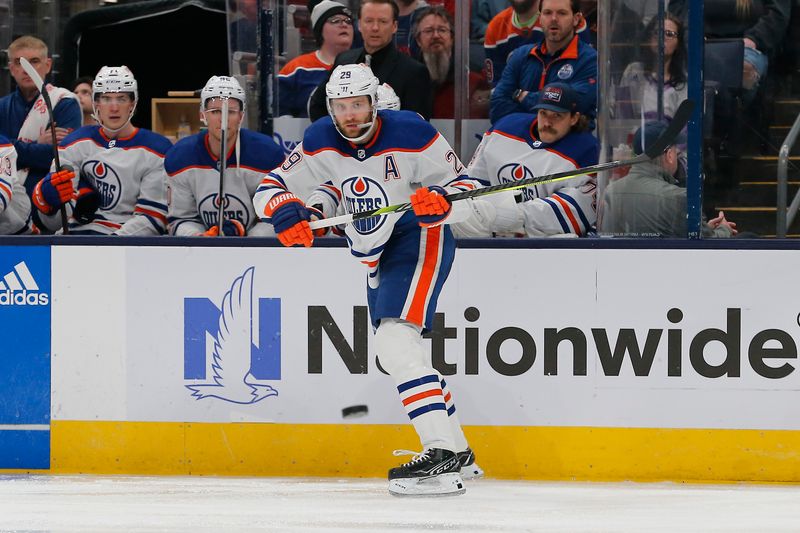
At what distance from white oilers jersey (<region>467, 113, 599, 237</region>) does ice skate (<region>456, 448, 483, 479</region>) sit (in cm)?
80

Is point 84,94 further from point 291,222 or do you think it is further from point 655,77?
point 655,77

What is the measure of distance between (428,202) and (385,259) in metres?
0.30

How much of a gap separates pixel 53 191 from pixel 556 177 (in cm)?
192

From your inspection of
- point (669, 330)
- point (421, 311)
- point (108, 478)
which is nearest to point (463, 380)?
→ point (421, 311)

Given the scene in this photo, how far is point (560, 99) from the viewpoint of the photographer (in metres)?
4.53

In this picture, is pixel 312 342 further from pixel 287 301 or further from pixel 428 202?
pixel 428 202

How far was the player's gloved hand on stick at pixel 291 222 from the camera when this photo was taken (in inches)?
155

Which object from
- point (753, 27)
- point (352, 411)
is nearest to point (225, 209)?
point (352, 411)

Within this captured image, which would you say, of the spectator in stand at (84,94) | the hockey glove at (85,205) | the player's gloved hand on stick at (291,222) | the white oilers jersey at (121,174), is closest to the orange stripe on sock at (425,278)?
the player's gloved hand on stick at (291,222)

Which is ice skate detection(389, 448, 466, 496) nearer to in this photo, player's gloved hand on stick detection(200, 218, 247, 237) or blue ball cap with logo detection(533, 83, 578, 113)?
player's gloved hand on stick detection(200, 218, 247, 237)

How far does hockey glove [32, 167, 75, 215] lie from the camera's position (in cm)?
479

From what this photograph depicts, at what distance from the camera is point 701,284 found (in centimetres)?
416

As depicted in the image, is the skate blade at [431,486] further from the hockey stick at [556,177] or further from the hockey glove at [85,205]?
the hockey glove at [85,205]

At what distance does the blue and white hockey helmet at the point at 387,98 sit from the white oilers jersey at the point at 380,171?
0.73 metres
